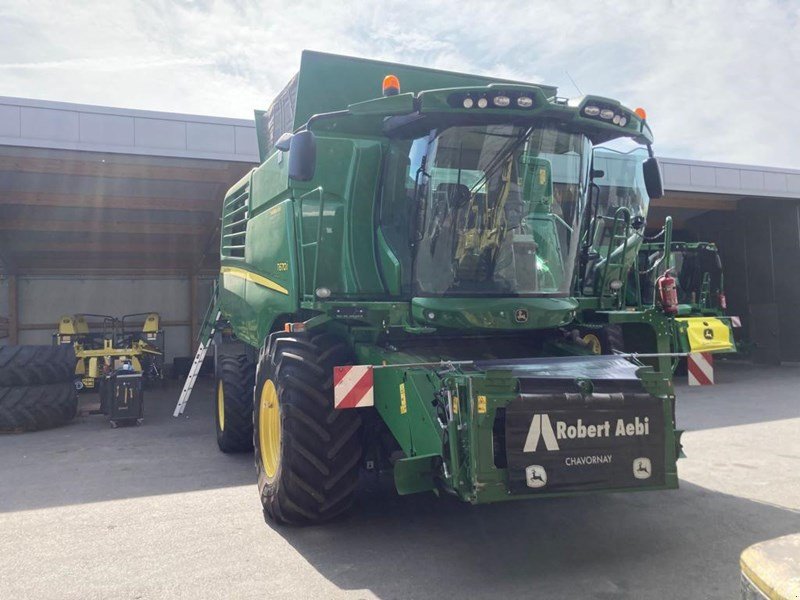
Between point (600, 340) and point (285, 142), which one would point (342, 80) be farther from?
point (600, 340)

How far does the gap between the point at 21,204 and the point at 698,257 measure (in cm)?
1303

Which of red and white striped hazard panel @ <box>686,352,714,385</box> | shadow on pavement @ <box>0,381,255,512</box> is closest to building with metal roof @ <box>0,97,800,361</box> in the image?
shadow on pavement @ <box>0,381,255,512</box>

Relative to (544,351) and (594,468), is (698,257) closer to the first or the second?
(544,351)

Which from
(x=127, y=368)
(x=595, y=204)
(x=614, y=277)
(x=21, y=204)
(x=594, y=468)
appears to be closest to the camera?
(x=594, y=468)

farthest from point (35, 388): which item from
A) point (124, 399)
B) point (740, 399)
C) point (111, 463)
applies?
point (740, 399)

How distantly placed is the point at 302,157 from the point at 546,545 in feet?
9.32

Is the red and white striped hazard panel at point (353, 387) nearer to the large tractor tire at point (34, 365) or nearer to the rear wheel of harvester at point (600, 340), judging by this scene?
the rear wheel of harvester at point (600, 340)

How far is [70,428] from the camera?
8641 mm

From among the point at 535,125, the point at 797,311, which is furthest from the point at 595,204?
the point at 797,311

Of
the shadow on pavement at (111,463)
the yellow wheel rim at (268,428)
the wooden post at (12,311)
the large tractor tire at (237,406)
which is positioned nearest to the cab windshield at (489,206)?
the yellow wheel rim at (268,428)

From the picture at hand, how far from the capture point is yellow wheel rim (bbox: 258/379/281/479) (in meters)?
4.70

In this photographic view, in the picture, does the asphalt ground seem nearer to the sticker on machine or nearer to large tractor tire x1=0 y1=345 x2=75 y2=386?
the sticker on machine

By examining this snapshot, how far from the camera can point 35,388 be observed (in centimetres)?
A: 849

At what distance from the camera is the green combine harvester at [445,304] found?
11.4ft
